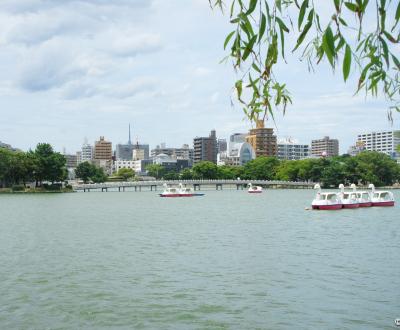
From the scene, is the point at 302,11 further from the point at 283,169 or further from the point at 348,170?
the point at 283,169

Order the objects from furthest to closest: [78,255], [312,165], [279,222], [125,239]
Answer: [312,165], [279,222], [125,239], [78,255]

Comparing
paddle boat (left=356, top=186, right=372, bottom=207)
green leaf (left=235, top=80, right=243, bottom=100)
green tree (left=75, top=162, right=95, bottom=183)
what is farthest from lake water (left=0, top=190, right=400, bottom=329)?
green tree (left=75, top=162, right=95, bottom=183)

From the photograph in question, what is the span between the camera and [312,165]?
17950 centimetres

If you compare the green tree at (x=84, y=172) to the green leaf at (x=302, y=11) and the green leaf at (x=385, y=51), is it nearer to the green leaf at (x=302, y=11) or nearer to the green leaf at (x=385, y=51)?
the green leaf at (x=302, y=11)

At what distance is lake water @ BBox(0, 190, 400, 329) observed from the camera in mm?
15766

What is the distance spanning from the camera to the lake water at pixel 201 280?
1577 centimetres

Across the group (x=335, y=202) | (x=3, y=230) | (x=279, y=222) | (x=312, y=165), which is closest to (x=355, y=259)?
(x=279, y=222)

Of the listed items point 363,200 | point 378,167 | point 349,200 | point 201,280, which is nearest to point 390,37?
point 201,280

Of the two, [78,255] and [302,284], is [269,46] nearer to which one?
[302,284]

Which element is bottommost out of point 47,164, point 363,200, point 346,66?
point 363,200

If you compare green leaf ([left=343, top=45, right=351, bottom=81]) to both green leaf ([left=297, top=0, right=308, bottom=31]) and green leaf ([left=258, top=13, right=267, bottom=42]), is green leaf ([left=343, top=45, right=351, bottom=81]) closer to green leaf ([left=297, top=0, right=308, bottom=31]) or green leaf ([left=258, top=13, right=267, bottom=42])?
green leaf ([left=297, top=0, right=308, bottom=31])

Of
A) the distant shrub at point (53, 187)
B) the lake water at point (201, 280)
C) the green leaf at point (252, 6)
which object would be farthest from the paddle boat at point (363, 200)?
the distant shrub at point (53, 187)

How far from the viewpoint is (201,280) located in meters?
21.0

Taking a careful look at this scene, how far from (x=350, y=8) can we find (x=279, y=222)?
44.3m
